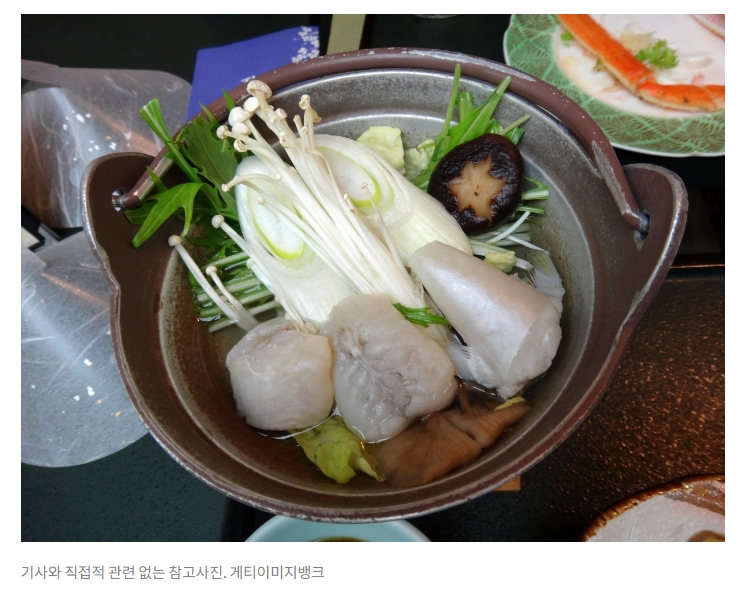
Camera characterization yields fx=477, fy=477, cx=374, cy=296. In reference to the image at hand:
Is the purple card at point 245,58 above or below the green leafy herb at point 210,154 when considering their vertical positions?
above

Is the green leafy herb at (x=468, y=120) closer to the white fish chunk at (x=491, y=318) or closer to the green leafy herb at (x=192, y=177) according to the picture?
the white fish chunk at (x=491, y=318)

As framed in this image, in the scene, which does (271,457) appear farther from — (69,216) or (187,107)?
(187,107)

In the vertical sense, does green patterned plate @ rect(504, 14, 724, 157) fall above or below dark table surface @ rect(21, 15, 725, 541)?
above

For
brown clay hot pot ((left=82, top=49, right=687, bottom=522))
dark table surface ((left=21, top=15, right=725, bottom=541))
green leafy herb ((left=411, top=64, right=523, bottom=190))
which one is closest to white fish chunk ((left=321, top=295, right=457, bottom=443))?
brown clay hot pot ((left=82, top=49, right=687, bottom=522))

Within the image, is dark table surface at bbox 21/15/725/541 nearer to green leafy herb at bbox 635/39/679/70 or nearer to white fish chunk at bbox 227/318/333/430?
white fish chunk at bbox 227/318/333/430

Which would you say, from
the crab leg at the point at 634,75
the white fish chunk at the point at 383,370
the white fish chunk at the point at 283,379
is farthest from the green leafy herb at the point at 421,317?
the crab leg at the point at 634,75

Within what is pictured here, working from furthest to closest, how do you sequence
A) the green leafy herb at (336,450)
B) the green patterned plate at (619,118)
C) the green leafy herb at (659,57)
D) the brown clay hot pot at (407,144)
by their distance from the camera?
the green leafy herb at (659,57) < the green patterned plate at (619,118) < the green leafy herb at (336,450) < the brown clay hot pot at (407,144)
